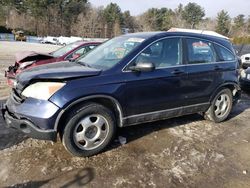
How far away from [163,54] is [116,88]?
1.11 metres

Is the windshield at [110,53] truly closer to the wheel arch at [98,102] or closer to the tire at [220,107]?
the wheel arch at [98,102]

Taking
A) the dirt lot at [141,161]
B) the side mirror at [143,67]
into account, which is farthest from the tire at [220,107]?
the side mirror at [143,67]

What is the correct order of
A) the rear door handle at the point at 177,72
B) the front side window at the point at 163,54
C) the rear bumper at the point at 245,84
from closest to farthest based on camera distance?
1. the front side window at the point at 163,54
2. the rear door handle at the point at 177,72
3. the rear bumper at the point at 245,84

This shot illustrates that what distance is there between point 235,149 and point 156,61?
1956mm

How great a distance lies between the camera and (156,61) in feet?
14.3

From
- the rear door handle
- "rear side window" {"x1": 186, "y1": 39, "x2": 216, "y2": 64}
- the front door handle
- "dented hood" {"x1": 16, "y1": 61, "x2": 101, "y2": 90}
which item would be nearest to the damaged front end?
"dented hood" {"x1": 16, "y1": 61, "x2": 101, "y2": 90}

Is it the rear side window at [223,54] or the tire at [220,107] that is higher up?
the rear side window at [223,54]

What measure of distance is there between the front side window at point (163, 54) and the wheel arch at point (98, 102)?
0.69 m

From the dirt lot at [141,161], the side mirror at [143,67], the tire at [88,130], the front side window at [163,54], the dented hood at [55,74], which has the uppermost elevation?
the front side window at [163,54]

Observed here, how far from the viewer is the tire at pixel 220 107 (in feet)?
17.7

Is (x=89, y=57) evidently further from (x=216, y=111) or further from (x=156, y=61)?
(x=216, y=111)

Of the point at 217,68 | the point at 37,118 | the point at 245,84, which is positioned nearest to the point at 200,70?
the point at 217,68

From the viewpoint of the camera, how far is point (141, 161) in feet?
12.6

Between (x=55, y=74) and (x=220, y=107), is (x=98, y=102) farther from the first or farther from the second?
(x=220, y=107)
